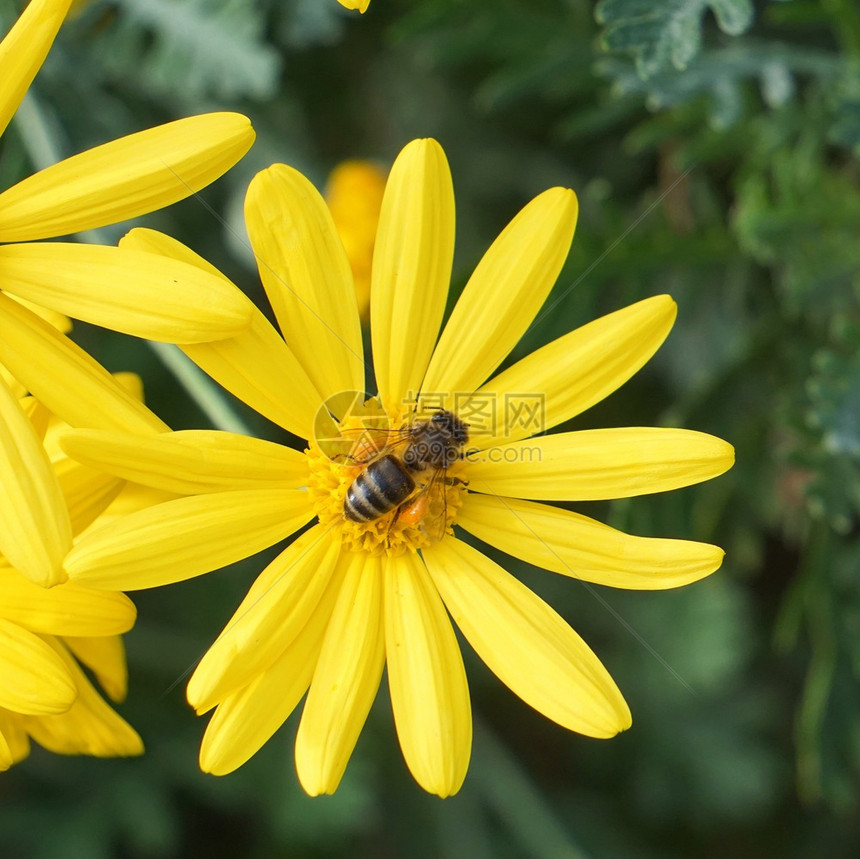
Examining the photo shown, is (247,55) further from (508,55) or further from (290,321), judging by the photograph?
(290,321)

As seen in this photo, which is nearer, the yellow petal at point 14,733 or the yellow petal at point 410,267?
the yellow petal at point 410,267

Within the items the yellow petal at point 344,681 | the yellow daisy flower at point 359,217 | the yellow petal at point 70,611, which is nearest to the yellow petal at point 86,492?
the yellow petal at point 70,611

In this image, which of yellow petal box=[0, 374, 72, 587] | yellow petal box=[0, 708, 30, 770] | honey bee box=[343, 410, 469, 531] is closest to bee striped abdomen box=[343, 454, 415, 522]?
honey bee box=[343, 410, 469, 531]

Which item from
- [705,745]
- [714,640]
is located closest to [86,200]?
[714,640]

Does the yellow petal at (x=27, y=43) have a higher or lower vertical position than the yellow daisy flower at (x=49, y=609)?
higher

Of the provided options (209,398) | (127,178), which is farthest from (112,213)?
(209,398)

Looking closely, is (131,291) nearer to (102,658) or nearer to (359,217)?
(102,658)

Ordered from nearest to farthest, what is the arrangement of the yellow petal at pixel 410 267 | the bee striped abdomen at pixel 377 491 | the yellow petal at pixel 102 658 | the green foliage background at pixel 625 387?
1. the yellow petal at pixel 410 267
2. the bee striped abdomen at pixel 377 491
3. the yellow petal at pixel 102 658
4. the green foliage background at pixel 625 387

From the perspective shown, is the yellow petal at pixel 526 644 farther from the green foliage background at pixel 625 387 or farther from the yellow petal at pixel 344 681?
the green foliage background at pixel 625 387
